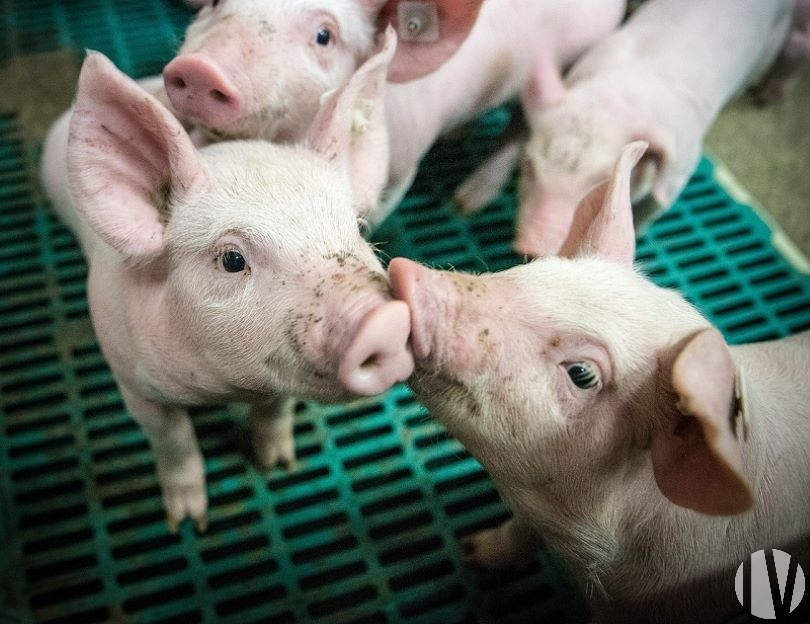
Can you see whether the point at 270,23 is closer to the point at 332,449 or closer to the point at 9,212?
the point at 332,449

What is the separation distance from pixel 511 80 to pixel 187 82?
1.33 meters

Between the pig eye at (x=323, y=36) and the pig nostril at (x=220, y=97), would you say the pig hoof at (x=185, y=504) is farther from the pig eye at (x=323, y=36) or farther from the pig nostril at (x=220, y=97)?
the pig eye at (x=323, y=36)

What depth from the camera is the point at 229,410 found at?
2.13 m

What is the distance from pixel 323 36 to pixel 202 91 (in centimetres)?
43

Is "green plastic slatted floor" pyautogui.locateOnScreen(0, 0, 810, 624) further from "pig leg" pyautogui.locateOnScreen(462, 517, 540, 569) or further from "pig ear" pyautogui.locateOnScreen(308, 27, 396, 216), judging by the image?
"pig ear" pyautogui.locateOnScreen(308, 27, 396, 216)

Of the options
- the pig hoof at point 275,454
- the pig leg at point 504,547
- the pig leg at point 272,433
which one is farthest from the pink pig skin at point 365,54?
the pig leg at point 504,547

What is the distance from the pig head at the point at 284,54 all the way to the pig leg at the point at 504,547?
1077 millimetres

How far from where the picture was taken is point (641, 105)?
85.4 inches

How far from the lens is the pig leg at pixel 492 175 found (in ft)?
8.47

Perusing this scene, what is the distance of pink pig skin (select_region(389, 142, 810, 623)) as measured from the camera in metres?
1.05

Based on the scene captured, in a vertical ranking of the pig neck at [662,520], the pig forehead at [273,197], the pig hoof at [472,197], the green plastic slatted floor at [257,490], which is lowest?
the green plastic slatted floor at [257,490]

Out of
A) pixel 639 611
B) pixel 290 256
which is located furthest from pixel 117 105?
pixel 639 611

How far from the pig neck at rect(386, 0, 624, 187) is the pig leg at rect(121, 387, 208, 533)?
0.94m

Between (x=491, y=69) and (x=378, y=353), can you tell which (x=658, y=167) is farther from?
(x=378, y=353)
